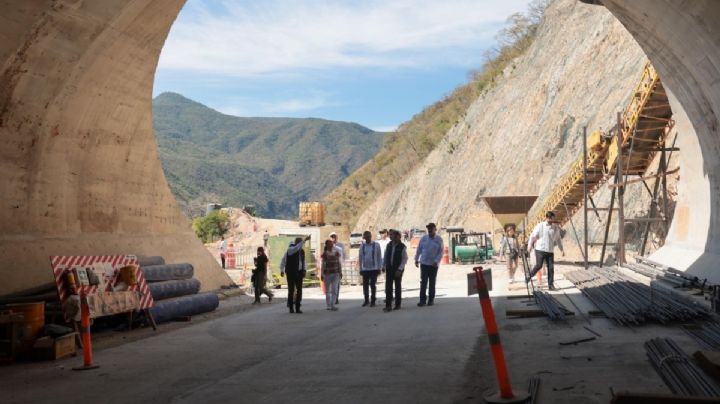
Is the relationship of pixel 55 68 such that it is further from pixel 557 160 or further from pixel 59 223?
pixel 557 160

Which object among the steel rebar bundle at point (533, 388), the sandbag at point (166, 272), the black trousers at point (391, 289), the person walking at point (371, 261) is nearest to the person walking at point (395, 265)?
the black trousers at point (391, 289)

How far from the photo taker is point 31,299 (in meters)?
11.1

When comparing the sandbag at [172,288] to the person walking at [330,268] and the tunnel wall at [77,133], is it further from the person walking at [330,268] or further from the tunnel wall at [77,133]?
the person walking at [330,268]

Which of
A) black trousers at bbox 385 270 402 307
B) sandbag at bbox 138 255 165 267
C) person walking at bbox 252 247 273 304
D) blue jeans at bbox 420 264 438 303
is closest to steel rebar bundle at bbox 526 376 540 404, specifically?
black trousers at bbox 385 270 402 307

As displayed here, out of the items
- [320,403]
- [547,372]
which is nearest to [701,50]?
[547,372]

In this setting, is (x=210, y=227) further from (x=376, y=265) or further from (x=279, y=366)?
(x=279, y=366)

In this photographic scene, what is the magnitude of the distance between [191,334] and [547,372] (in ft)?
21.6

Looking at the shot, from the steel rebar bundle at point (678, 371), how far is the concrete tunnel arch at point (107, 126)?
505cm

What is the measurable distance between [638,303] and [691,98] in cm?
541

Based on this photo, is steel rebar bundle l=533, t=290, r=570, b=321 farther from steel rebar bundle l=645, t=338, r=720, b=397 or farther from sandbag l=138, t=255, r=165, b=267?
sandbag l=138, t=255, r=165, b=267

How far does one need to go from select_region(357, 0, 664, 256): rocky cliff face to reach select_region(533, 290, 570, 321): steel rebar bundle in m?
27.1

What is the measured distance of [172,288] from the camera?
46.4ft

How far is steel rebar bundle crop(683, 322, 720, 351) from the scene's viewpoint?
7895 mm

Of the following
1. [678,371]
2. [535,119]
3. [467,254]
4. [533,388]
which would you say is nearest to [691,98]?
[678,371]
